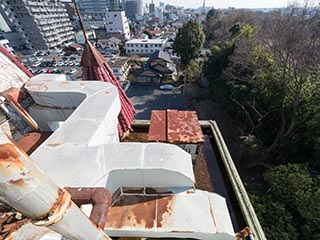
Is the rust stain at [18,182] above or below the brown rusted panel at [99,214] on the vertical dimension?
above

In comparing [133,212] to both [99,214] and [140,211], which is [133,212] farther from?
[99,214]

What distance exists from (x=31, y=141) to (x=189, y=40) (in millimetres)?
21679

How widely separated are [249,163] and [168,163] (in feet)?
38.0

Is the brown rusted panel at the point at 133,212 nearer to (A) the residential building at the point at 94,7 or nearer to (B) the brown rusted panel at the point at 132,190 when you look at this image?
(B) the brown rusted panel at the point at 132,190

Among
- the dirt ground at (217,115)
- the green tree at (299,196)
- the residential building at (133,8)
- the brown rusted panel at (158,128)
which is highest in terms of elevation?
the brown rusted panel at (158,128)

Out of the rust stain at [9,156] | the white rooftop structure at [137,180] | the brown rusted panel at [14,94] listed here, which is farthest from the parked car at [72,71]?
the rust stain at [9,156]

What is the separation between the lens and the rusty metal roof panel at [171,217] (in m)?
1.95

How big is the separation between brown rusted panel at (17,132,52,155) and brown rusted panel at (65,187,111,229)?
6.24ft

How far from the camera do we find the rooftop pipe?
0.74 metres

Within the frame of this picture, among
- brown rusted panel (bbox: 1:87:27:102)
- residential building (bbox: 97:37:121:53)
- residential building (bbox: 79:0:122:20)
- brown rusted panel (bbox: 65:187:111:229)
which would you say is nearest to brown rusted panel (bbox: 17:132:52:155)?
brown rusted panel (bbox: 1:87:27:102)

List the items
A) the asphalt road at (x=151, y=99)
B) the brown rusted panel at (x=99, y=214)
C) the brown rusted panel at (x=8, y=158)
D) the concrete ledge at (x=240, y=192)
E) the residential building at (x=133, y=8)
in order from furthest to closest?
the residential building at (x=133, y=8) < the asphalt road at (x=151, y=99) < the concrete ledge at (x=240, y=192) < the brown rusted panel at (x=99, y=214) < the brown rusted panel at (x=8, y=158)

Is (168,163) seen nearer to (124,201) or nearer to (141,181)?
(141,181)

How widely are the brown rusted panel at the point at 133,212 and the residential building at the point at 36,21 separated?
54.0 metres

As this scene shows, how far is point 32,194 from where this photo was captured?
833 millimetres
